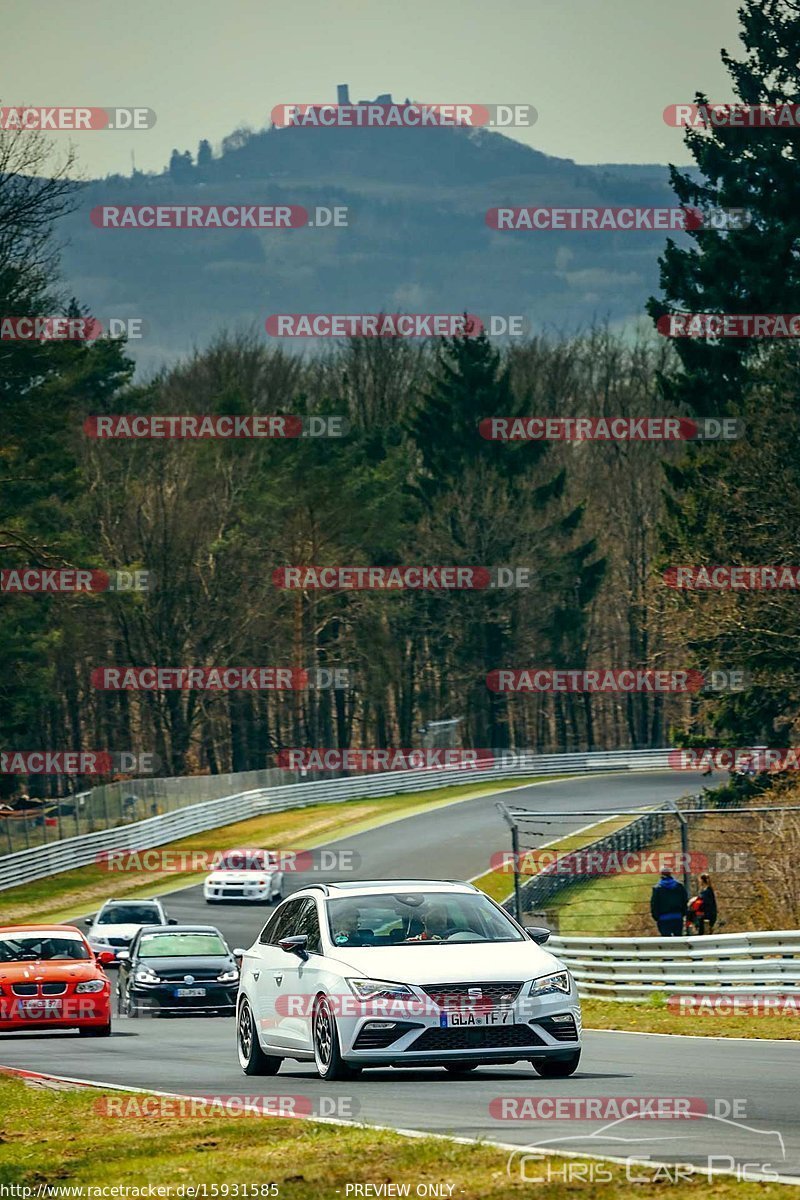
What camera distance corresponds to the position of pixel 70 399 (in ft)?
191

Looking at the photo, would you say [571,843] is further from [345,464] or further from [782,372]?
[345,464]

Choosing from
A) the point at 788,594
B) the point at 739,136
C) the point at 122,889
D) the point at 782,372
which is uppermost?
the point at 739,136

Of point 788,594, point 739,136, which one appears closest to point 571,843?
point 788,594

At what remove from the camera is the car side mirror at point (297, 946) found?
14602mm

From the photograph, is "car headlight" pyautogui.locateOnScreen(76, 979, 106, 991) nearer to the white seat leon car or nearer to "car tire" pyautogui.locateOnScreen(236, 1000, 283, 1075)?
"car tire" pyautogui.locateOnScreen(236, 1000, 283, 1075)

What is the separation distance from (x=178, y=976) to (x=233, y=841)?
3271 centimetres

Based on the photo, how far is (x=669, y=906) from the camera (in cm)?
2748

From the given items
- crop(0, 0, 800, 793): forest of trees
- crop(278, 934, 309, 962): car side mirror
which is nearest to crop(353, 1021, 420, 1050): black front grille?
crop(278, 934, 309, 962): car side mirror

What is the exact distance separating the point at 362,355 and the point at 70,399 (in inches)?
1575

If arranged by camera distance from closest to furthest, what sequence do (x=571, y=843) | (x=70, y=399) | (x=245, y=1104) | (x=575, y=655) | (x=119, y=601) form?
1. (x=245, y=1104)
2. (x=571, y=843)
3. (x=70, y=399)
4. (x=119, y=601)
5. (x=575, y=655)

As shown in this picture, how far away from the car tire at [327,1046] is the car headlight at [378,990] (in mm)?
342

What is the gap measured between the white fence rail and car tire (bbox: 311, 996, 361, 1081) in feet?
28.6

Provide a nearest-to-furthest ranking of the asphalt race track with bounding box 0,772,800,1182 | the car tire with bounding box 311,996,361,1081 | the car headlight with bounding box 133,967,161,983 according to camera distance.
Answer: the asphalt race track with bounding box 0,772,800,1182 < the car tire with bounding box 311,996,361,1081 < the car headlight with bounding box 133,967,161,983

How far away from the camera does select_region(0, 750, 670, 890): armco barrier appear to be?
182 feet
